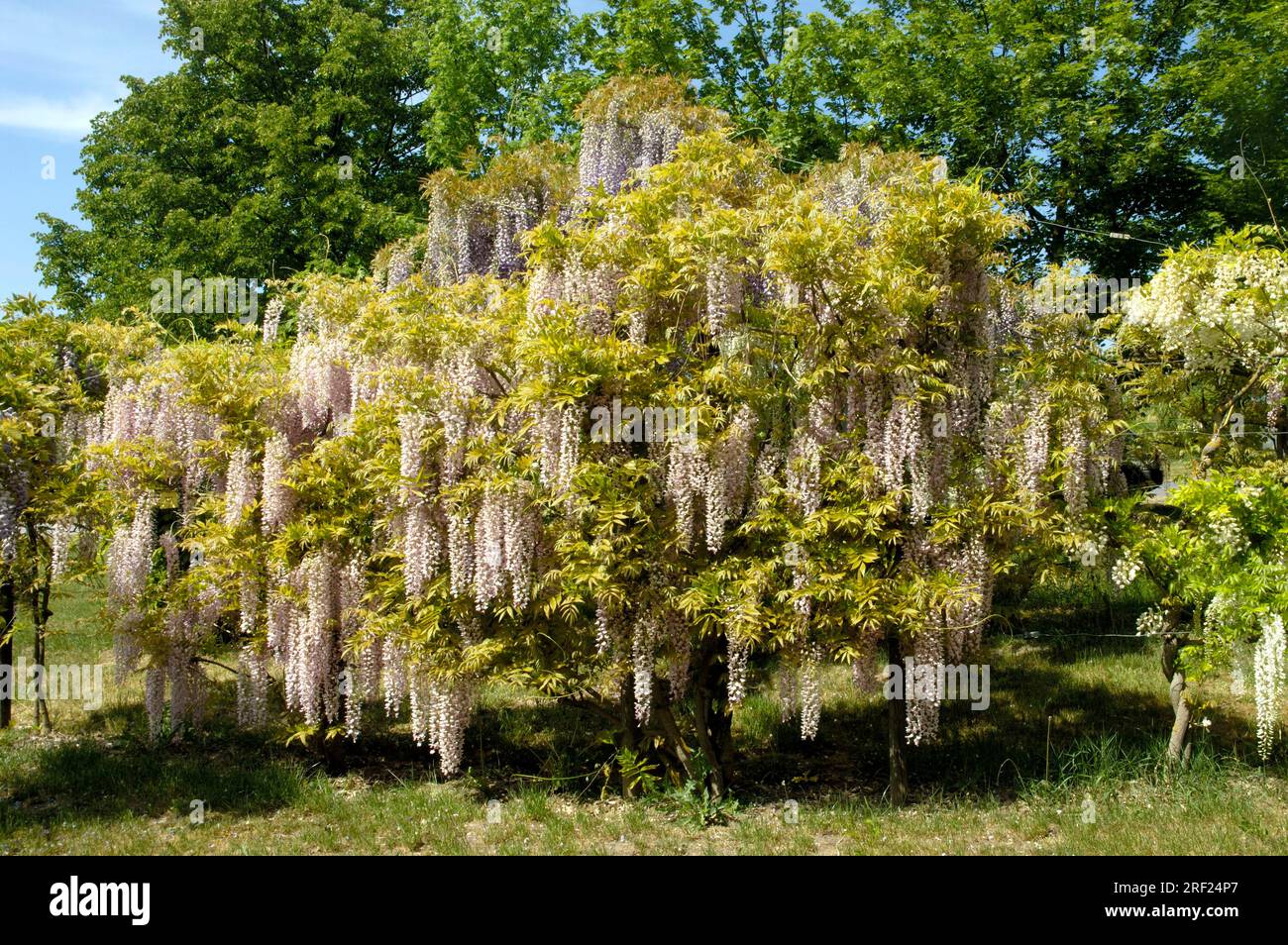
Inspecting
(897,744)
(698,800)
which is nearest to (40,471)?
(698,800)

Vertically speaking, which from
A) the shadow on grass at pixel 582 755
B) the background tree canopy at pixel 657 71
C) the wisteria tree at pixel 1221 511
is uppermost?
the background tree canopy at pixel 657 71

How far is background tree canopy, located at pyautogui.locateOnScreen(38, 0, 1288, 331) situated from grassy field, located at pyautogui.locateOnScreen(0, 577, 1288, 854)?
15.6 ft

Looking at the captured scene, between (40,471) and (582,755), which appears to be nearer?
(582,755)

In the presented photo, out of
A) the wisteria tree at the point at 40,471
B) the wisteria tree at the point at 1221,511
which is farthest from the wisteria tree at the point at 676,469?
the wisteria tree at the point at 40,471

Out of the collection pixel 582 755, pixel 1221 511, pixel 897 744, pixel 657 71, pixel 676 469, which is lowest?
pixel 582 755

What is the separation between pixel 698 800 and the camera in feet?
21.6

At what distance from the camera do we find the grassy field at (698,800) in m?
5.98

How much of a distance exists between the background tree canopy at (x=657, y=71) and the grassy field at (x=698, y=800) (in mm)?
4747

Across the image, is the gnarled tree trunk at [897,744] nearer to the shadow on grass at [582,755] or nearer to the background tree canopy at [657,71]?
the shadow on grass at [582,755]

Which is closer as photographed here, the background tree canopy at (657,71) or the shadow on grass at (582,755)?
the shadow on grass at (582,755)

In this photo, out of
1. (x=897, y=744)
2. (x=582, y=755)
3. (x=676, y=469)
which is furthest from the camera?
(x=582, y=755)

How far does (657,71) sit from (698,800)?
37.3ft

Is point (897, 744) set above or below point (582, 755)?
above

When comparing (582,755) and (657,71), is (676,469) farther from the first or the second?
(657,71)
